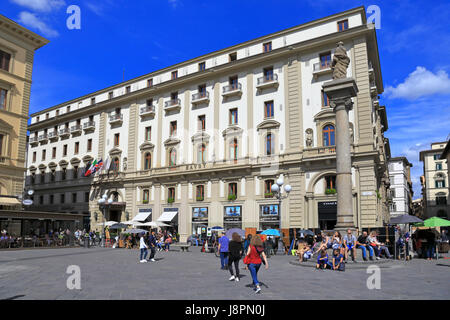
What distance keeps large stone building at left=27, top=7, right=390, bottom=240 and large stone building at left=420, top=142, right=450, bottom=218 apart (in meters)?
41.1

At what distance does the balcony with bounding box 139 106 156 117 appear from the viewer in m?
41.3

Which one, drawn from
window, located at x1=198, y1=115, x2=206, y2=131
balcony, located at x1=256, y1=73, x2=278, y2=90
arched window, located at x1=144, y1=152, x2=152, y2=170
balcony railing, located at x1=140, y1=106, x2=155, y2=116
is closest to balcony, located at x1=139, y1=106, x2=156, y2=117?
balcony railing, located at x1=140, y1=106, x2=155, y2=116

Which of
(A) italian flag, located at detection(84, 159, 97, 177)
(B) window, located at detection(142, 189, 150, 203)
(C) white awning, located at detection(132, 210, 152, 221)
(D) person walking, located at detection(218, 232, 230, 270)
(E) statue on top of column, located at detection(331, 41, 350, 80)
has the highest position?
(E) statue on top of column, located at detection(331, 41, 350, 80)

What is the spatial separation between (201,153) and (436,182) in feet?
201

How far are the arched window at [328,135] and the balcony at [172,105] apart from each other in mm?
15862

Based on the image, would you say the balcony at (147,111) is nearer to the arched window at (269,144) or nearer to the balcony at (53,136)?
the arched window at (269,144)

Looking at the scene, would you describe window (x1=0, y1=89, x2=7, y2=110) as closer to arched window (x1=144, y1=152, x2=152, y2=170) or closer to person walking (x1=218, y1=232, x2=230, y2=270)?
arched window (x1=144, y1=152, x2=152, y2=170)

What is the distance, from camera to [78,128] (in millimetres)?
48188

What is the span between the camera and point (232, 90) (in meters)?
35.7

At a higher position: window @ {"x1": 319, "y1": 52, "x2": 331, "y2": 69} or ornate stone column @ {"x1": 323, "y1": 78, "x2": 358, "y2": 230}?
window @ {"x1": 319, "y1": 52, "x2": 331, "y2": 69}

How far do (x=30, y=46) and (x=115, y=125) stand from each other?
42.4 ft

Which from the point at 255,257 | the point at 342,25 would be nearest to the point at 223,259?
the point at 255,257

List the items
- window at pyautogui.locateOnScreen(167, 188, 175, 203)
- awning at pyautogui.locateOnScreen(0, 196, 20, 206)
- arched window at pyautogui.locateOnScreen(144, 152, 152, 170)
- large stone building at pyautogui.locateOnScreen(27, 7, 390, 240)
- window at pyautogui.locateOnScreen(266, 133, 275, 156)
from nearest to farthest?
awning at pyautogui.locateOnScreen(0, 196, 20, 206), large stone building at pyautogui.locateOnScreen(27, 7, 390, 240), window at pyautogui.locateOnScreen(266, 133, 275, 156), window at pyautogui.locateOnScreen(167, 188, 175, 203), arched window at pyautogui.locateOnScreen(144, 152, 152, 170)

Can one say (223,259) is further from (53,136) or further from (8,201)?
(53,136)
